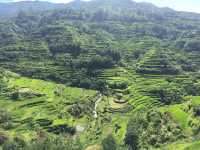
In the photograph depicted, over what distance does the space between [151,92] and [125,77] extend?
21.2 meters

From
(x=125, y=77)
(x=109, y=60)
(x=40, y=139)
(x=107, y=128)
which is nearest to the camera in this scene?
(x=40, y=139)

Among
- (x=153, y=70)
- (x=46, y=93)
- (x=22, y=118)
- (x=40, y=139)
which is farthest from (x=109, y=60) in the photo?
(x=40, y=139)

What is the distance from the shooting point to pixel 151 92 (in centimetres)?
13550

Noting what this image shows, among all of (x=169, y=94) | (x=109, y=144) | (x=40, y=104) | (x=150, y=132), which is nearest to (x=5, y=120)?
(x=40, y=104)

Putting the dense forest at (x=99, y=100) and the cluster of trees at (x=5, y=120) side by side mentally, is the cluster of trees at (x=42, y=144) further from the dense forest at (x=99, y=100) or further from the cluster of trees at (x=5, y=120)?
the cluster of trees at (x=5, y=120)

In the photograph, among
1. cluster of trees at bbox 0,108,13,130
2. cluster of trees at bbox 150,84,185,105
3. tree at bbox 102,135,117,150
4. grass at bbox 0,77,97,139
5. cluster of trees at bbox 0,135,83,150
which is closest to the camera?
tree at bbox 102,135,117,150

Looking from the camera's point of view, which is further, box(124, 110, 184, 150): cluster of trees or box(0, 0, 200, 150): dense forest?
box(0, 0, 200, 150): dense forest

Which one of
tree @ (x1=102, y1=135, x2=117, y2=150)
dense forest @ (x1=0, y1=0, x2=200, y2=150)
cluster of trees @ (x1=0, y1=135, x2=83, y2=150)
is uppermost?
tree @ (x1=102, y1=135, x2=117, y2=150)

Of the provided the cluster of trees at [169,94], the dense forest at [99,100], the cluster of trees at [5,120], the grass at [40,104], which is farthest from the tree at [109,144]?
the cluster of trees at [169,94]

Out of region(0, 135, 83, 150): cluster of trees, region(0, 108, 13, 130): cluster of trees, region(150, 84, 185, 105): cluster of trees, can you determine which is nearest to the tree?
region(0, 135, 83, 150): cluster of trees

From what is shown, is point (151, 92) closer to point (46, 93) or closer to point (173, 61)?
point (46, 93)

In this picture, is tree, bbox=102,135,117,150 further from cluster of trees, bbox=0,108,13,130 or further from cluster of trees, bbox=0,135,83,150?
cluster of trees, bbox=0,108,13,130

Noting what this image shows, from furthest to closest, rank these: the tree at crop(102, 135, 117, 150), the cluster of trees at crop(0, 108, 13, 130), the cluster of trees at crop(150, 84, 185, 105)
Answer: the cluster of trees at crop(150, 84, 185, 105) < the cluster of trees at crop(0, 108, 13, 130) < the tree at crop(102, 135, 117, 150)

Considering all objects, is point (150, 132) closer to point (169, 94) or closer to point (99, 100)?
point (99, 100)
